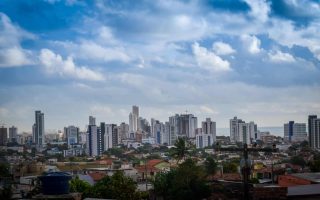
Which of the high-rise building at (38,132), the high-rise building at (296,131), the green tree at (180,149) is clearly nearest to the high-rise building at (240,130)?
the high-rise building at (296,131)

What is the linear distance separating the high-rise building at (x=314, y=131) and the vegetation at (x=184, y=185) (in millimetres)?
90953

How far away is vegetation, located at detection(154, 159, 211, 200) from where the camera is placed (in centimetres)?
2839

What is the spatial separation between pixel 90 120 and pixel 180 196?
16552cm

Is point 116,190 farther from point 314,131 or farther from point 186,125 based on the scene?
point 186,125

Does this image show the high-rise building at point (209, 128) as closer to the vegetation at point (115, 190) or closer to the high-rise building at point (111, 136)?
the high-rise building at point (111, 136)

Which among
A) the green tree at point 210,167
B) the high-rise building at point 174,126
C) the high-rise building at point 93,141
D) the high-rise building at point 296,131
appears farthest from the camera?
the high-rise building at point 296,131

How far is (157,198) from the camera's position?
105ft

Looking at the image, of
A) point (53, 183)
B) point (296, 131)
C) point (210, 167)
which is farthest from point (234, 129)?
point (53, 183)

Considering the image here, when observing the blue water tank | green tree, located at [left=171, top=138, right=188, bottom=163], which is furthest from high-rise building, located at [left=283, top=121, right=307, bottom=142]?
the blue water tank

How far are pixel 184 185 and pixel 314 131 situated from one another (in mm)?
96766

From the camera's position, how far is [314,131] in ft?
Result: 384

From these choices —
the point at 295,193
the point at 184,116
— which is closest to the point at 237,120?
the point at 184,116

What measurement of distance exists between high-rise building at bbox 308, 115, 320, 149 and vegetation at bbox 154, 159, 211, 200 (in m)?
91.0

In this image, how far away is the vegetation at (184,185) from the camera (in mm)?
28391
